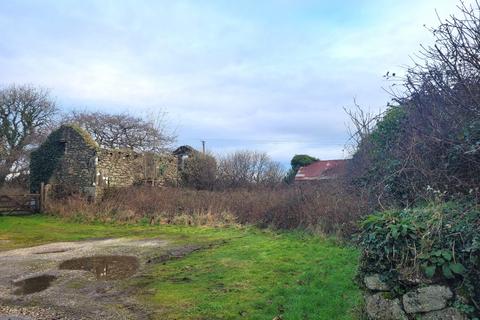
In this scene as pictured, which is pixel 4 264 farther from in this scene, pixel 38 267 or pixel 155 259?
pixel 155 259

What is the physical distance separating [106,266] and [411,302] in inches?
271

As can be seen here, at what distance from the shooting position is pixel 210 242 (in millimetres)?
11977

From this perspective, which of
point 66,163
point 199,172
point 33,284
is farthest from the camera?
point 199,172

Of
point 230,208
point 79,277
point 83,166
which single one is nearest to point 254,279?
point 79,277

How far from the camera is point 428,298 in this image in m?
3.86

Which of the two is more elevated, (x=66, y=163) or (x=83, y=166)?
(x=66, y=163)

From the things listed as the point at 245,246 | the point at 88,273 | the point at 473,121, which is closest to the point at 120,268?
the point at 88,273

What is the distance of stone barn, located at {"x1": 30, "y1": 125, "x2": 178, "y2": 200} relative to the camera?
21.5m

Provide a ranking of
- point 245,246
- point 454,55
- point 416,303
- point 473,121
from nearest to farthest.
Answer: point 416,303, point 473,121, point 454,55, point 245,246

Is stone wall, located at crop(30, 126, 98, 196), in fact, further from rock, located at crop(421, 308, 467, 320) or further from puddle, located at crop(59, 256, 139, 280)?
rock, located at crop(421, 308, 467, 320)

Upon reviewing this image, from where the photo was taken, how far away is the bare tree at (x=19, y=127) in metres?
28.4

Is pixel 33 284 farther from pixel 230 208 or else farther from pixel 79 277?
pixel 230 208

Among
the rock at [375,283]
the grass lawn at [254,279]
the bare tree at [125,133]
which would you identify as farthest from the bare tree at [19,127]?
the rock at [375,283]

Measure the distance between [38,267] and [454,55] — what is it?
8820mm
